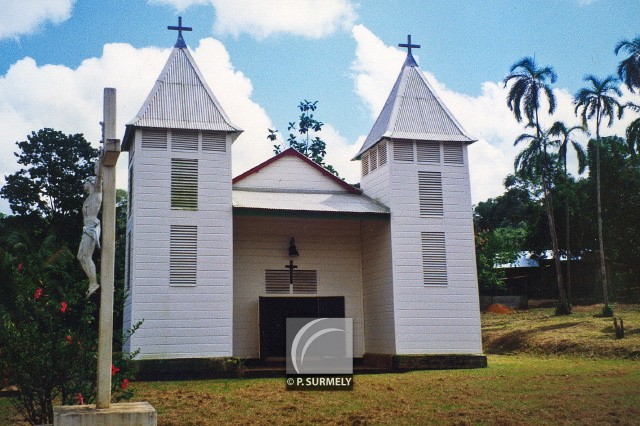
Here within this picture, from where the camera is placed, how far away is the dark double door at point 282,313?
19.7m

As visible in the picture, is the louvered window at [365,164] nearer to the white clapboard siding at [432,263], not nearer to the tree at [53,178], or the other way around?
the white clapboard siding at [432,263]

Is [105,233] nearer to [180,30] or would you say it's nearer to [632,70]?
[180,30]

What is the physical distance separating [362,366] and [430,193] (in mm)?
5446

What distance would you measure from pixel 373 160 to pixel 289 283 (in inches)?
176

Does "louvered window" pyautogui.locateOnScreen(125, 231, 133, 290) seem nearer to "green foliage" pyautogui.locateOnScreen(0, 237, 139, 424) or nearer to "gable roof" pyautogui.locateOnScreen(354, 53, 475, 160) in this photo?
"gable roof" pyautogui.locateOnScreen(354, 53, 475, 160)

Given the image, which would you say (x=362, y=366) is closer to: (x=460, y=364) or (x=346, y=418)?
(x=460, y=364)

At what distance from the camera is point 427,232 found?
745 inches

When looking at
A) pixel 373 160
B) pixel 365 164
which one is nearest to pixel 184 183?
pixel 373 160

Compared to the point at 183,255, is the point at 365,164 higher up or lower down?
higher up

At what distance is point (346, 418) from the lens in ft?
32.0

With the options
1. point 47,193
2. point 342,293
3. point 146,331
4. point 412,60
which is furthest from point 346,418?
point 47,193

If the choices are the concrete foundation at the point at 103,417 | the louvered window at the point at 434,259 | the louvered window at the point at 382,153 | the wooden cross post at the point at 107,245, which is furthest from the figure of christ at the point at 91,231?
the louvered window at the point at 382,153

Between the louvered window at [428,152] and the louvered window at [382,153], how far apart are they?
914 mm

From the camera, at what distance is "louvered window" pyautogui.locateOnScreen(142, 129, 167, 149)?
687 inches
